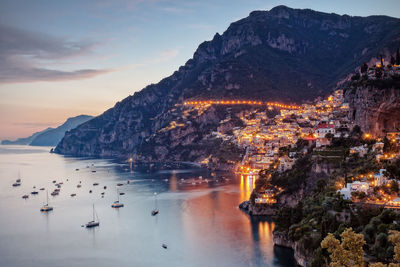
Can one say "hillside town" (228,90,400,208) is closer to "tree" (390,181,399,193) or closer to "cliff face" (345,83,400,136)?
"tree" (390,181,399,193)

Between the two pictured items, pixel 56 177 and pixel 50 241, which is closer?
pixel 50 241

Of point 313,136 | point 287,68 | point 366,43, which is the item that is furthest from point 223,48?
point 313,136

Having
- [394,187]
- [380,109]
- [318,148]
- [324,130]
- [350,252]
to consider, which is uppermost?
[380,109]

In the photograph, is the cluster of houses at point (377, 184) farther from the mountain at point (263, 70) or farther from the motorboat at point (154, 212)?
the mountain at point (263, 70)

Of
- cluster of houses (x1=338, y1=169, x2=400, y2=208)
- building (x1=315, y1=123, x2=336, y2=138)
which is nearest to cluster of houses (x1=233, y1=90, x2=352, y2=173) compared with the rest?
building (x1=315, y1=123, x2=336, y2=138)

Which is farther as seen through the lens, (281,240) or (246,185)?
(246,185)

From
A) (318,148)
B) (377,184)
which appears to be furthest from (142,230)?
(377,184)

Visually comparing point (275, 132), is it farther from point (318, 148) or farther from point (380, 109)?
point (380, 109)

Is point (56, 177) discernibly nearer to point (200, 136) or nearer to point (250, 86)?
point (200, 136)
